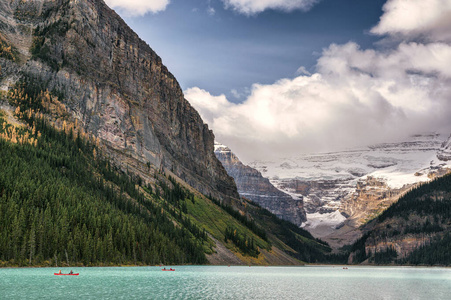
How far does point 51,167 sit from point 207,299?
131 meters

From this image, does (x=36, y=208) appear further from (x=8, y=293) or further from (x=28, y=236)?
(x=8, y=293)

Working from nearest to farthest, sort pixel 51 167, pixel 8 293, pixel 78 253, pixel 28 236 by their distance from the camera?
pixel 8 293 → pixel 28 236 → pixel 78 253 → pixel 51 167

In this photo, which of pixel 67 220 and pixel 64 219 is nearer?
pixel 64 219

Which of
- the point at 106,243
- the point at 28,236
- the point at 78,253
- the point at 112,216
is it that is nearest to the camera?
the point at 28,236

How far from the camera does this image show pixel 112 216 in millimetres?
166750

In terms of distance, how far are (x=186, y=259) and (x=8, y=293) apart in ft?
414

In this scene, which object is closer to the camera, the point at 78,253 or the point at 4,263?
the point at 4,263

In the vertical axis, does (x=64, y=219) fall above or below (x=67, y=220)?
above

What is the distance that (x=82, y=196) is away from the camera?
16912cm

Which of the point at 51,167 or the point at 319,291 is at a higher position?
the point at 51,167

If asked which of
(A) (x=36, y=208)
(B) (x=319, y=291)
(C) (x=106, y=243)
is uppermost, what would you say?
(A) (x=36, y=208)

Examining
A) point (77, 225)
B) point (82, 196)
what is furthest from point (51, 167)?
point (77, 225)

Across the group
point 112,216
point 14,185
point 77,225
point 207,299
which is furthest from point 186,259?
point 207,299

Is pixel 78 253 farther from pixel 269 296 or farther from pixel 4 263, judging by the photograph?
pixel 269 296
